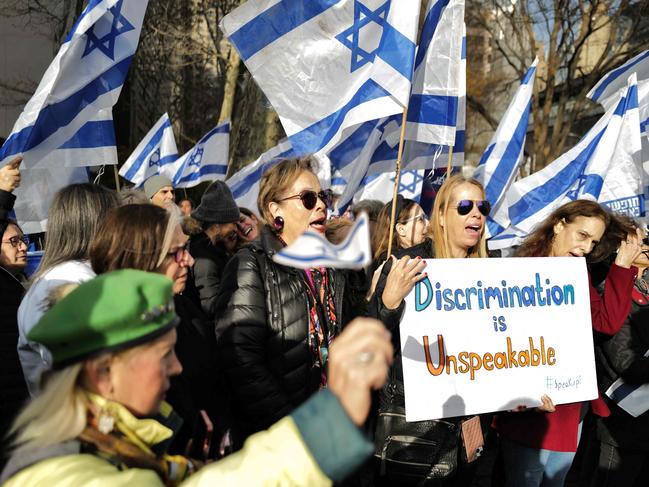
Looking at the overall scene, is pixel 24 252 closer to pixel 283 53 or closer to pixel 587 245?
pixel 283 53

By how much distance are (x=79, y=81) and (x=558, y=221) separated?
10.8 ft

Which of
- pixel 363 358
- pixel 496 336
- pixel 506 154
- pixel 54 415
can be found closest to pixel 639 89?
pixel 506 154

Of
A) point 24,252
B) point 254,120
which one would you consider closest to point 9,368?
point 24,252

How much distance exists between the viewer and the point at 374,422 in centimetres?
331

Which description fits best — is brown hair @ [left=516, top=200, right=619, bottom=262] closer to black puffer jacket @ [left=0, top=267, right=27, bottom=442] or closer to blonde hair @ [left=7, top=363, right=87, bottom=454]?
black puffer jacket @ [left=0, top=267, right=27, bottom=442]

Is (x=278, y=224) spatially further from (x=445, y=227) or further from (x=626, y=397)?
(x=626, y=397)

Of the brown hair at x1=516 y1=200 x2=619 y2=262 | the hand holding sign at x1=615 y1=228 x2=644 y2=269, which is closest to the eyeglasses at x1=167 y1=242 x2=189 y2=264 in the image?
the brown hair at x1=516 y1=200 x2=619 y2=262

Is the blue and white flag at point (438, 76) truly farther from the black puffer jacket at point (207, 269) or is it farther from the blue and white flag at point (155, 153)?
the blue and white flag at point (155, 153)

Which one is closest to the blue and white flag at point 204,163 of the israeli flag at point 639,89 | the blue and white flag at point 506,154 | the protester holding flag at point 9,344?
the blue and white flag at point 506,154

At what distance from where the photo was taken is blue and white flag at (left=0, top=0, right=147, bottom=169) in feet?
15.3

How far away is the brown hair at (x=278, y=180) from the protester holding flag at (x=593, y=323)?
5.23 ft

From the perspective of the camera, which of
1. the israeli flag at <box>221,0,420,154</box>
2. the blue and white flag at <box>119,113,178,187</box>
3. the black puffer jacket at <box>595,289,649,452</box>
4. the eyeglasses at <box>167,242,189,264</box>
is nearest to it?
the eyeglasses at <box>167,242,189,264</box>

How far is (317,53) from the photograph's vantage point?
4.24 metres

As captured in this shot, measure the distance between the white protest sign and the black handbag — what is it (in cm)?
16
